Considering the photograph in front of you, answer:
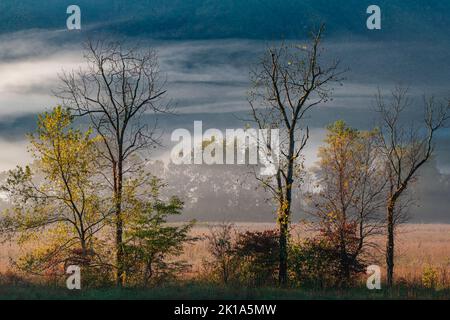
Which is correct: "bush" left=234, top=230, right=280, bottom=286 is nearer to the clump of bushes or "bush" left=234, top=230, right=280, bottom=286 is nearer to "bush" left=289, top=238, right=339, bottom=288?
the clump of bushes

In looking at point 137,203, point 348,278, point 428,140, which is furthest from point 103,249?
point 428,140

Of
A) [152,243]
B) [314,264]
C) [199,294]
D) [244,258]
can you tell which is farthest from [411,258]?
[199,294]

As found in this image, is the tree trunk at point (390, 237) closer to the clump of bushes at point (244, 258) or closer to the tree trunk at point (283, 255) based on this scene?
the tree trunk at point (283, 255)

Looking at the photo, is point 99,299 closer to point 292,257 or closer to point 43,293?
point 43,293

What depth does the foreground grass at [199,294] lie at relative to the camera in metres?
23.5

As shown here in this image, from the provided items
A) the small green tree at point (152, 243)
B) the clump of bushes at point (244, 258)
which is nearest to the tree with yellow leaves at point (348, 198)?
the clump of bushes at point (244, 258)

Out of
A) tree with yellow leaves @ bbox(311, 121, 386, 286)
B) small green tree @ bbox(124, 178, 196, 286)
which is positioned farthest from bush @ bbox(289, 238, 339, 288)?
small green tree @ bbox(124, 178, 196, 286)

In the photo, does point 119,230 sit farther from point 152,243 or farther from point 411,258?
point 411,258

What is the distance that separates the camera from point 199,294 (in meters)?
23.6

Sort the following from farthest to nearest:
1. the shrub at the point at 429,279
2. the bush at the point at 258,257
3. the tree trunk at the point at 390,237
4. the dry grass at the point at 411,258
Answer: the dry grass at the point at 411,258
the tree trunk at the point at 390,237
the shrub at the point at 429,279
the bush at the point at 258,257

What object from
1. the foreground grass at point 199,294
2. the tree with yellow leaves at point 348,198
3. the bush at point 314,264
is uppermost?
the tree with yellow leaves at point 348,198

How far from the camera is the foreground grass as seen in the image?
76.9 ft

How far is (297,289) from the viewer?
26.6 metres

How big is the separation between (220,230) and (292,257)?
12.4ft
